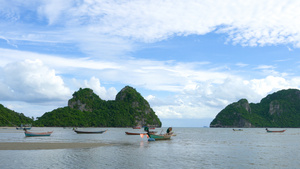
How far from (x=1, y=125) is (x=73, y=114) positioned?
63.1 meters

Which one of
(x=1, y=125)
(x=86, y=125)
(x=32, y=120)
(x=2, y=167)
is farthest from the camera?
(x=86, y=125)

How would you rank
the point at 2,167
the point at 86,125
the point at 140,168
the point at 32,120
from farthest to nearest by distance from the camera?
the point at 86,125, the point at 32,120, the point at 140,168, the point at 2,167

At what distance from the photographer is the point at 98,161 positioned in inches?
974

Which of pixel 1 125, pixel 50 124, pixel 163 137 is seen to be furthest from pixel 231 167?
pixel 50 124

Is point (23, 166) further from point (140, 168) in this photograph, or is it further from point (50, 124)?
point (50, 124)

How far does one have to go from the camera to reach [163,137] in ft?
184

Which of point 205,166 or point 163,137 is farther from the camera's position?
point 163,137

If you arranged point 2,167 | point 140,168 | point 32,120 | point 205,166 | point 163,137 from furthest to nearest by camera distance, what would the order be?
point 32,120
point 163,137
point 205,166
point 140,168
point 2,167

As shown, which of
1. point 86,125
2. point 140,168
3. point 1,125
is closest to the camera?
point 140,168

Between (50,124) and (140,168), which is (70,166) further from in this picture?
(50,124)

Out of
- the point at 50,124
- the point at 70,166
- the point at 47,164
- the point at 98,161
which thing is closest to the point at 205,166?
the point at 98,161

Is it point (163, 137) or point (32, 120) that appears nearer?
point (163, 137)

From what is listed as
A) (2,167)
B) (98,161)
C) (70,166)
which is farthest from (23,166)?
(98,161)

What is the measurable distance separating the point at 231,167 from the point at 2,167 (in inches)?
704
